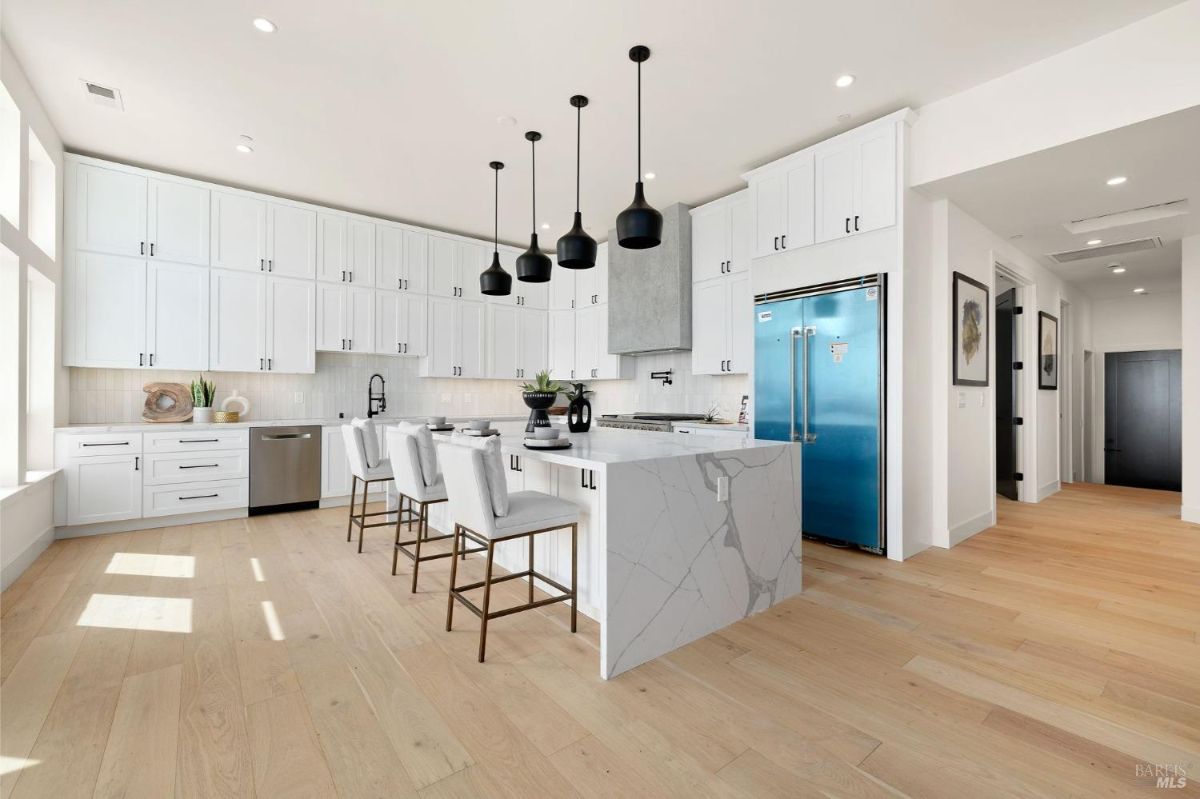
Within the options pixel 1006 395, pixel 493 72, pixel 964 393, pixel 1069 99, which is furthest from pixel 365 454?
pixel 1006 395

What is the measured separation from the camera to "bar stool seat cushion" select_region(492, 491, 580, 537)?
2.30 m

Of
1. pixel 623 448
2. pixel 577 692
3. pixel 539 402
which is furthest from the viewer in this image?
pixel 539 402

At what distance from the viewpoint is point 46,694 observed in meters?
1.99

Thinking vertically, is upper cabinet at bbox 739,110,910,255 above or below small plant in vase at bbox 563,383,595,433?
above

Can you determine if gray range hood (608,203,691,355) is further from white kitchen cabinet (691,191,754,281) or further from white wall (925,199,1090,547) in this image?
white wall (925,199,1090,547)

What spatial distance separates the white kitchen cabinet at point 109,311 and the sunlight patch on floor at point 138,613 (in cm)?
233

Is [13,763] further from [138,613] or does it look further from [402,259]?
[402,259]

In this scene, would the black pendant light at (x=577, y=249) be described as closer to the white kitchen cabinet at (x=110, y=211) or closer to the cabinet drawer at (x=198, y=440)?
the cabinet drawer at (x=198, y=440)

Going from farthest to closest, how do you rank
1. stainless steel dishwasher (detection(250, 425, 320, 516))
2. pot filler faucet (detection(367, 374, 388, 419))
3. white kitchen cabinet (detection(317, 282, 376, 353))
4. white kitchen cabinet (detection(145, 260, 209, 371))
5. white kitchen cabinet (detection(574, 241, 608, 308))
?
white kitchen cabinet (detection(574, 241, 608, 308)) < pot filler faucet (detection(367, 374, 388, 419)) < white kitchen cabinet (detection(317, 282, 376, 353)) < stainless steel dishwasher (detection(250, 425, 320, 516)) < white kitchen cabinet (detection(145, 260, 209, 371))

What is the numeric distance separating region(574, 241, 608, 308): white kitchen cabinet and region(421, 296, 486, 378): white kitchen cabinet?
4.15 ft

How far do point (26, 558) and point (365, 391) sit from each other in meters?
2.94

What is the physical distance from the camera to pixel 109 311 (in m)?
4.36

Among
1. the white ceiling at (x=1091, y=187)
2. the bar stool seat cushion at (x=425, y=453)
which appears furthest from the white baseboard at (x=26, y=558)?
the white ceiling at (x=1091, y=187)

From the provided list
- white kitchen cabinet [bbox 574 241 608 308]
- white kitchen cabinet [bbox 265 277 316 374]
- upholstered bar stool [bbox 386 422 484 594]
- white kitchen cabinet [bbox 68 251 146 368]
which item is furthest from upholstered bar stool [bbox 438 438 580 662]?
white kitchen cabinet [bbox 574 241 608 308]
